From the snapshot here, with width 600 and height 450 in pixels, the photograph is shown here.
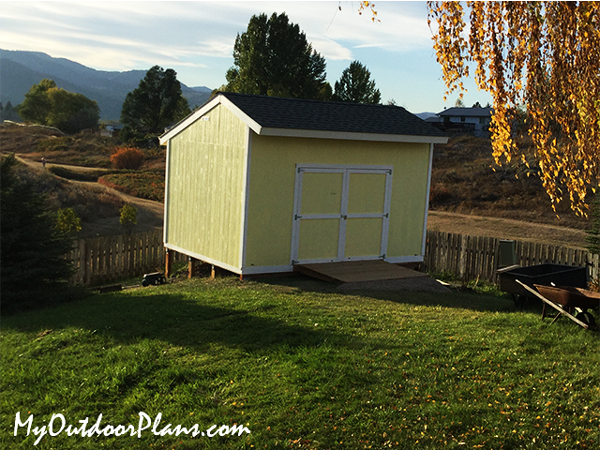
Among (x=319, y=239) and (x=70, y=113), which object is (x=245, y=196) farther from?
(x=70, y=113)

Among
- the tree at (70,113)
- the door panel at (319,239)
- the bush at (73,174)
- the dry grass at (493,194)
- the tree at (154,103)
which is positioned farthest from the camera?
the tree at (70,113)

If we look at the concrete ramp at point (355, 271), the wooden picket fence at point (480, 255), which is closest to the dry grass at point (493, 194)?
the wooden picket fence at point (480, 255)

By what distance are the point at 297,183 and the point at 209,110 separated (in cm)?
280

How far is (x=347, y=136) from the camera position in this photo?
42.5 ft

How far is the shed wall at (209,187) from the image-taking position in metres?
12.7

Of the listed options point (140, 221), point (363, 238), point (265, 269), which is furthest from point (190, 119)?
point (140, 221)

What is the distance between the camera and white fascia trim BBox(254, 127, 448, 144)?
39.6 ft

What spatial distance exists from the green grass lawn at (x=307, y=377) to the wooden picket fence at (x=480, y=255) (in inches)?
235

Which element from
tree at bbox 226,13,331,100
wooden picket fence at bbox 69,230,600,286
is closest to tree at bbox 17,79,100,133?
tree at bbox 226,13,331,100

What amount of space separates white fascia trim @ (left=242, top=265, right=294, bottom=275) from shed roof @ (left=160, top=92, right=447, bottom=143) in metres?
2.80

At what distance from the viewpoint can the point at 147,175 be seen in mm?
44219

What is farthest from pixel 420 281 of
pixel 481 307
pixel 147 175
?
pixel 147 175

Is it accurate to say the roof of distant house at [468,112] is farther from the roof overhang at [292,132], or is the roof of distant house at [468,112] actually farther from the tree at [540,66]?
the tree at [540,66]

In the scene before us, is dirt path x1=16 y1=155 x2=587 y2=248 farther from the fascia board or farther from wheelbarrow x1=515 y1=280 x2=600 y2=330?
wheelbarrow x1=515 y1=280 x2=600 y2=330
